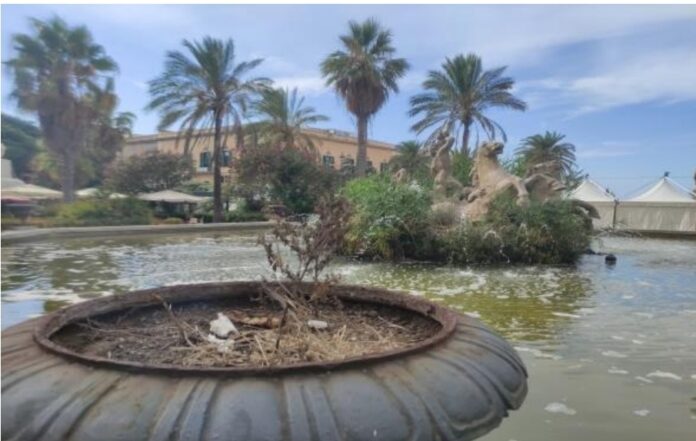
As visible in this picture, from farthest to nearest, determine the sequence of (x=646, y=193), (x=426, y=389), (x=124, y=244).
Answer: (x=646, y=193)
(x=124, y=244)
(x=426, y=389)

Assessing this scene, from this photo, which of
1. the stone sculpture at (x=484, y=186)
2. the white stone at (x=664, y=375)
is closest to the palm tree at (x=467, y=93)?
the stone sculpture at (x=484, y=186)

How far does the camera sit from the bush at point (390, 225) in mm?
10336

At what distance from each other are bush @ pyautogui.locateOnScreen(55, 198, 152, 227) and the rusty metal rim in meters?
18.0

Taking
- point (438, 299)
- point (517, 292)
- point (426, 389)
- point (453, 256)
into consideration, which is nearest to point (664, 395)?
point (426, 389)

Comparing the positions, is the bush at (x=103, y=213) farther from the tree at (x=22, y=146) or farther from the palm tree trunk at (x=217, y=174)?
the tree at (x=22, y=146)

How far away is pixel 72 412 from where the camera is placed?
4.66 feet

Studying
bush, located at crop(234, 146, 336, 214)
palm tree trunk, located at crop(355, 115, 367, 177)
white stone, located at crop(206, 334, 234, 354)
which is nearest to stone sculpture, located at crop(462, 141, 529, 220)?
white stone, located at crop(206, 334, 234, 354)

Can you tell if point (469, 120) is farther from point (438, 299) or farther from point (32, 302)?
point (32, 302)

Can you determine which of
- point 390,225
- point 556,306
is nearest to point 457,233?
point 390,225

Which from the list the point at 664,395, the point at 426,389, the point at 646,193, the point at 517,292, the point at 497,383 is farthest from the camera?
the point at 646,193

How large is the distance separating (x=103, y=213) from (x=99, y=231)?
433cm

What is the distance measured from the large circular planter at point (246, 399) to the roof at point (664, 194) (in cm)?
2572

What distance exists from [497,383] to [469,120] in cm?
2514

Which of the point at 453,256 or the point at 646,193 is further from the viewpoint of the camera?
the point at 646,193
